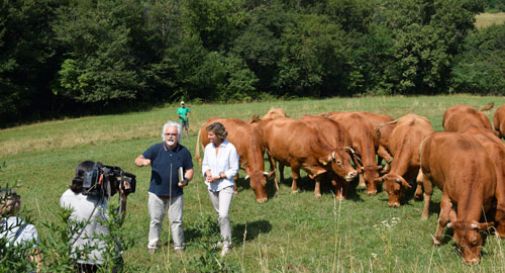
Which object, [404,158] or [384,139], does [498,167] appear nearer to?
[404,158]

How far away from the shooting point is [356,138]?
12281 millimetres

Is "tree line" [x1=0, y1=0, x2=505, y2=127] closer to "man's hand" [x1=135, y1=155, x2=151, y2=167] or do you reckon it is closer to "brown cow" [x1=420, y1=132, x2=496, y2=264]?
"man's hand" [x1=135, y1=155, x2=151, y2=167]

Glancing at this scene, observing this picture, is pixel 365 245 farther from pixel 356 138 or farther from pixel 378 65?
pixel 378 65

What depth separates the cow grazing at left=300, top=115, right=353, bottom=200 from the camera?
35.9 ft

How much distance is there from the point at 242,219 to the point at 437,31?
5405 centimetres

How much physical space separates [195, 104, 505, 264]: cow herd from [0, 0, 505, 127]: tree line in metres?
35.1

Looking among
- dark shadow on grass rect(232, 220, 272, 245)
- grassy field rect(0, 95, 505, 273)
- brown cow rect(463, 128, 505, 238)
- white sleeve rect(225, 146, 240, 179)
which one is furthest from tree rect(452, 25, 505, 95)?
white sleeve rect(225, 146, 240, 179)

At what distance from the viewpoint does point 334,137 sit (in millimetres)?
11695

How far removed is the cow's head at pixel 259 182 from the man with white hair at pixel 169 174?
10.5ft

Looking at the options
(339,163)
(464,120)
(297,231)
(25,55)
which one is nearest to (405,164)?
(339,163)

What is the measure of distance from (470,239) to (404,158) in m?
3.83

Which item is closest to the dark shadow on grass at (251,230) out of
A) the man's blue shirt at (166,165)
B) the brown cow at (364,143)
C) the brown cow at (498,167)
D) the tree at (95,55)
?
the man's blue shirt at (166,165)

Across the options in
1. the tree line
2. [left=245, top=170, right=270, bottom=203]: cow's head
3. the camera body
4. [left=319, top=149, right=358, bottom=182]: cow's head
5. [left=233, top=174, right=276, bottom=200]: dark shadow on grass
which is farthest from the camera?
the tree line

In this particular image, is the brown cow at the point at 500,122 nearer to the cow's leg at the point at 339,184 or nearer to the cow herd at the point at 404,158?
the cow herd at the point at 404,158
